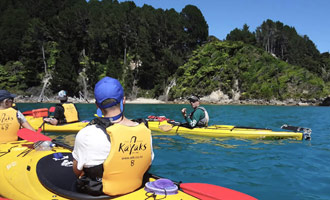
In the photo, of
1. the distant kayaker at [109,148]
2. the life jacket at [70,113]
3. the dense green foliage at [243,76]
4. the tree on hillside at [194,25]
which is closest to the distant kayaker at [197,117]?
the life jacket at [70,113]

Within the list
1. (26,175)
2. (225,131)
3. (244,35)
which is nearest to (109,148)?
(26,175)

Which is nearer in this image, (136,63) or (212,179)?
(212,179)

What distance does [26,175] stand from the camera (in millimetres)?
3424

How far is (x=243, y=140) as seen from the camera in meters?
8.58

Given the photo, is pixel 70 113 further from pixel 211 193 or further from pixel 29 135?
pixel 211 193

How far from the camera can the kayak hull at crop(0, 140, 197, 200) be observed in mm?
2840

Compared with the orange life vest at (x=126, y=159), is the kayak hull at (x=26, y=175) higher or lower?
lower

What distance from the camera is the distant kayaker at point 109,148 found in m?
2.39

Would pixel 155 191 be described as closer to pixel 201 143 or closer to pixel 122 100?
pixel 122 100

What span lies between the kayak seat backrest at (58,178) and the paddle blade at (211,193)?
94 cm

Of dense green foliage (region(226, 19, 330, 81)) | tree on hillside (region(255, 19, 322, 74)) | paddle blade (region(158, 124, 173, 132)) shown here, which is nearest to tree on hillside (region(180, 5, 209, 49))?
dense green foliage (region(226, 19, 330, 81))

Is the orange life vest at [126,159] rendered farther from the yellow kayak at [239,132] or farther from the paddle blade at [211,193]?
the yellow kayak at [239,132]

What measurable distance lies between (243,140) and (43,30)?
44634 millimetres

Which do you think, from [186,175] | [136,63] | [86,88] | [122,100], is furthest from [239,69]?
[122,100]
